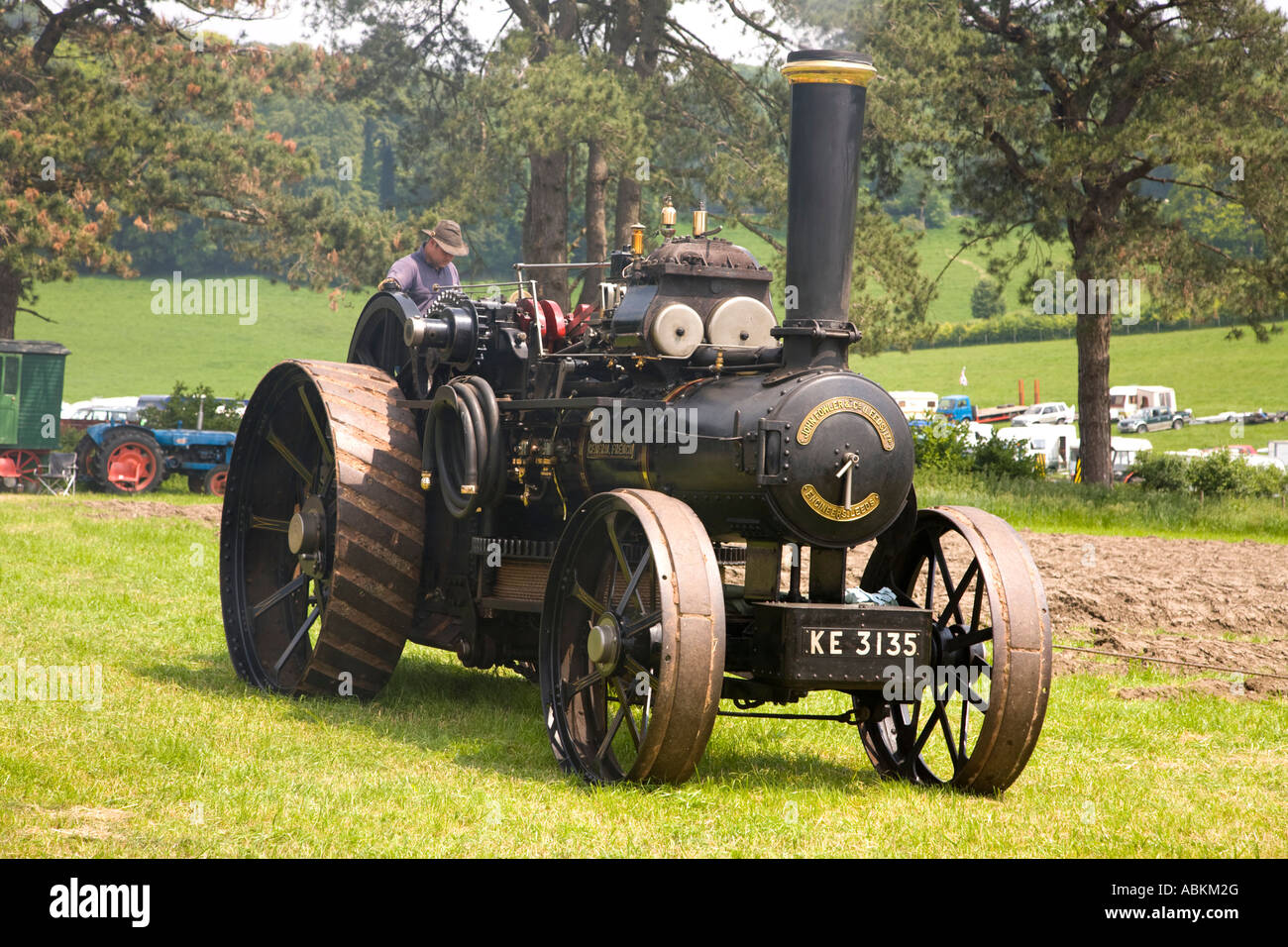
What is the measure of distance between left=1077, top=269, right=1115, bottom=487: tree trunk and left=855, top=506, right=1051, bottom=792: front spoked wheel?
17570mm

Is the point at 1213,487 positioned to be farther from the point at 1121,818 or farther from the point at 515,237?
the point at 515,237

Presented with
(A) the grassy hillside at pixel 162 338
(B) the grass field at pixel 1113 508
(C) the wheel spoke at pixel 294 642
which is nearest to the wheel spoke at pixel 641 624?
(C) the wheel spoke at pixel 294 642

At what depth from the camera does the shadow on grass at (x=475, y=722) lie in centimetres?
618

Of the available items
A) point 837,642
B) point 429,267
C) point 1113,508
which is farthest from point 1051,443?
point 837,642

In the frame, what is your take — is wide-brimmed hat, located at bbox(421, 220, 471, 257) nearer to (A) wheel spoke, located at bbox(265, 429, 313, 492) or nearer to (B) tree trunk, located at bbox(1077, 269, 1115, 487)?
(A) wheel spoke, located at bbox(265, 429, 313, 492)

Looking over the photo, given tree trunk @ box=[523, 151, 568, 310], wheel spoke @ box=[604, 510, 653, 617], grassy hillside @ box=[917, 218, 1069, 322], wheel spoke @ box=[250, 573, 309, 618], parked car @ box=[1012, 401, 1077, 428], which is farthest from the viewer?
grassy hillside @ box=[917, 218, 1069, 322]

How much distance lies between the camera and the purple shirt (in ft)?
28.4

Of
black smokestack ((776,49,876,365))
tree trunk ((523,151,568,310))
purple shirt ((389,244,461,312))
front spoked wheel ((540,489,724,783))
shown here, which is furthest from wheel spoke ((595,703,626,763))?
tree trunk ((523,151,568,310))

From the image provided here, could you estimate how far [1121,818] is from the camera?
18.0 feet

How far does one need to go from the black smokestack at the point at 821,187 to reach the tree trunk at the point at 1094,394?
1793cm

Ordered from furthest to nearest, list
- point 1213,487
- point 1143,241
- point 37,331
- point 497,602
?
1. point 37,331
2. point 1213,487
3. point 1143,241
4. point 497,602

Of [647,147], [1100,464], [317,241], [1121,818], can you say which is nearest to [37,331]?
[317,241]

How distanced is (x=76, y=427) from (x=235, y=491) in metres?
25.1

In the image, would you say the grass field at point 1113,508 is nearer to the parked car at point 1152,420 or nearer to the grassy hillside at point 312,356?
the parked car at point 1152,420
